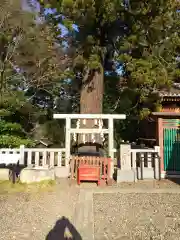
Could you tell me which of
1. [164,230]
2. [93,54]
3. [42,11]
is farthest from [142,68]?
[164,230]

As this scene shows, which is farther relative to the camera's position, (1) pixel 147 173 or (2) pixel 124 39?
(2) pixel 124 39

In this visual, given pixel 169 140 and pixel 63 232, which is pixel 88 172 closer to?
pixel 169 140

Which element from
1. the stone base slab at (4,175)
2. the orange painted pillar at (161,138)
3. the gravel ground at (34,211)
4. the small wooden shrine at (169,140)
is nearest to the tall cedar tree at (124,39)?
the small wooden shrine at (169,140)

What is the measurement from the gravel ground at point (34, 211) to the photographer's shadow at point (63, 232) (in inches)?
3.6

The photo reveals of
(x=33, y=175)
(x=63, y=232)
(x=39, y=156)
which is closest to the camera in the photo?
(x=63, y=232)

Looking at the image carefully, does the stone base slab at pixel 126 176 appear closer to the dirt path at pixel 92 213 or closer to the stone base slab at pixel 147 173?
the stone base slab at pixel 147 173

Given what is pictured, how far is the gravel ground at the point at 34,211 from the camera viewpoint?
4.24 meters

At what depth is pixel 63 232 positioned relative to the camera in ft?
13.9

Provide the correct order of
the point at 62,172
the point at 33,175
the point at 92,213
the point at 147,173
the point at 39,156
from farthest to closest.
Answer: the point at 39,156 → the point at 147,173 → the point at 62,172 → the point at 33,175 → the point at 92,213

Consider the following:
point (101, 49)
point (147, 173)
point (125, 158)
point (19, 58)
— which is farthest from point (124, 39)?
point (147, 173)

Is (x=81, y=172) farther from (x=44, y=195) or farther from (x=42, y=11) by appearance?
(x=42, y=11)

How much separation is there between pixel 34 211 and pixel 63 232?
137 centimetres

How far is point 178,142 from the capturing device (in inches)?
389

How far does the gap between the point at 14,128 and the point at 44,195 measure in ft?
24.4
